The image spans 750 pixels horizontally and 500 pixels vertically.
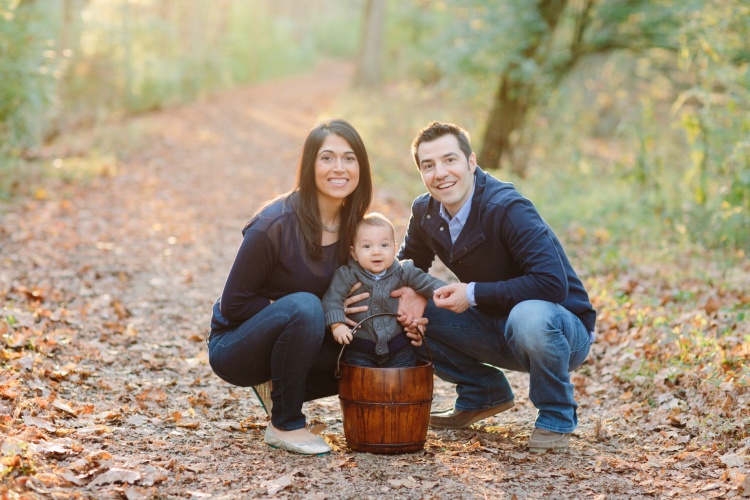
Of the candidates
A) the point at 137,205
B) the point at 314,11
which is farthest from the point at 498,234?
the point at 314,11

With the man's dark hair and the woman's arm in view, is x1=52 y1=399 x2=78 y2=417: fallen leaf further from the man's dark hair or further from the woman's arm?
the man's dark hair

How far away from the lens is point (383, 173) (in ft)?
42.7

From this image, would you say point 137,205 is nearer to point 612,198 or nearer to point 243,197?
point 243,197

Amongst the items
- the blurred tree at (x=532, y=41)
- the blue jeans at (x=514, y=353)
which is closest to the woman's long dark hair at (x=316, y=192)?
the blue jeans at (x=514, y=353)

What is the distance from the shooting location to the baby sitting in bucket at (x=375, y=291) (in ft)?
13.4

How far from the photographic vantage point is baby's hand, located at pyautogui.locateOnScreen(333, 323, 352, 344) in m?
3.93

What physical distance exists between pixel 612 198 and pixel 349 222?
7.45 m

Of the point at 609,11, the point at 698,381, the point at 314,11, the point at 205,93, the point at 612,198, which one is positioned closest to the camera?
the point at 698,381

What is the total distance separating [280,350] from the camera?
3924 mm

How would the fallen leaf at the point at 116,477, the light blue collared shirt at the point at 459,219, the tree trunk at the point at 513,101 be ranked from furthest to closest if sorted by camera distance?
the tree trunk at the point at 513,101, the light blue collared shirt at the point at 459,219, the fallen leaf at the point at 116,477

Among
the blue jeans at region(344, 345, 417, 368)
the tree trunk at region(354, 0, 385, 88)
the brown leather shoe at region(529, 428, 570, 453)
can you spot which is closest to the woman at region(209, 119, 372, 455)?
the blue jeans at region(344, 345, 417, 368)

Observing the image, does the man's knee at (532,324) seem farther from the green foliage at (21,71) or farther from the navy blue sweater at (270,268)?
the green foliage at (21,71)

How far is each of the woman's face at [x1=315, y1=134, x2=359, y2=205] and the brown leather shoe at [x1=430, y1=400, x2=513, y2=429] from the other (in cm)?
149

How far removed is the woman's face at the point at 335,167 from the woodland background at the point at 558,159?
1.61 m
